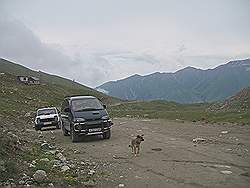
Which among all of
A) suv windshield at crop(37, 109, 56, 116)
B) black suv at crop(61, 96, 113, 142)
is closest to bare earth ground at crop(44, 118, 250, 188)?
black suv at crop(61, 96, 113, 142)

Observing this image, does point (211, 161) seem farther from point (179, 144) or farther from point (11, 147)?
point (11, 147)

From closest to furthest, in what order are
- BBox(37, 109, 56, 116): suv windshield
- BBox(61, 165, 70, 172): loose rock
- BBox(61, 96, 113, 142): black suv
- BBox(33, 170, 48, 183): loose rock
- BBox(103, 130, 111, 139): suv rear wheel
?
BBox(33, 170, 48, 183): loose rock, BBox(61, 165, 70, 172): loose rock, BBox(61, 96, 113, 142): black suv, BBox(103, 130, 111, 139): suv rear wheel, BBox(37, 109, 56, 116): suv windshield

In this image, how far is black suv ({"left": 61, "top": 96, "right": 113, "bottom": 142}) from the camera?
61.4ft

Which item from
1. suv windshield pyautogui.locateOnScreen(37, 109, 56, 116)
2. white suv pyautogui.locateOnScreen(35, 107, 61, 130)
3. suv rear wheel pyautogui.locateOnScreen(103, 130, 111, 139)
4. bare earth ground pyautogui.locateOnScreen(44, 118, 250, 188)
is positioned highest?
suv windshield pyautogui.locateOnScreen(37, 109, 56, 116)

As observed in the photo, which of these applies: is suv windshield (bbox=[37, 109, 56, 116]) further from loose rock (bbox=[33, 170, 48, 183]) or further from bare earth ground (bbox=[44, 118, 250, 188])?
loose rock (bbox=[33, 170, 48, 183])

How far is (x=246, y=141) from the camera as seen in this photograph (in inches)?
691

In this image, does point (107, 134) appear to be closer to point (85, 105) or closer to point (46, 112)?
point (85, 105)

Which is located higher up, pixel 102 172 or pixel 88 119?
pixel 88 119

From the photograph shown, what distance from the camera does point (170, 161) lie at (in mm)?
12742

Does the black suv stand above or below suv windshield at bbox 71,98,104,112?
below

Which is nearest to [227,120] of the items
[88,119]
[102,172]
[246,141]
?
[246,141]

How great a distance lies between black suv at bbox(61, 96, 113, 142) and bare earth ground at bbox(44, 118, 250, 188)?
53 centimetres

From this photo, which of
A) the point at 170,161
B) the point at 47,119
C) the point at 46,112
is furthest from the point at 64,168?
the point at 46,112

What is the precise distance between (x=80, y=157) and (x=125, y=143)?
13.1 ft
